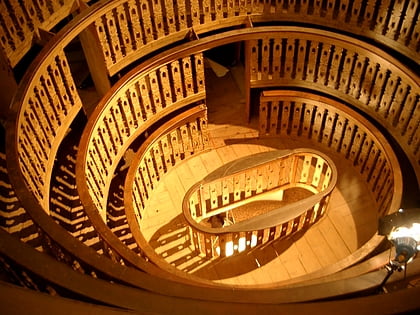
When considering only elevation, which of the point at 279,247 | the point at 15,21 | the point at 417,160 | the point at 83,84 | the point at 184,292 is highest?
the point at 83,84

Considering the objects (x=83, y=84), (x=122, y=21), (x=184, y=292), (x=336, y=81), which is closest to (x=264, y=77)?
(x=336, y=81)

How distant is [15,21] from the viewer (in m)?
4.27

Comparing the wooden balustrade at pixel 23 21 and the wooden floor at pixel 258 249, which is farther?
the wooden floor at pixel 258 249

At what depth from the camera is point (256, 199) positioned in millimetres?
6027

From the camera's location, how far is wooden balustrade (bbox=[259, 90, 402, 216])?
5.58 metres

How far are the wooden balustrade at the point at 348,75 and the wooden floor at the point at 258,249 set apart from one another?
84 cm

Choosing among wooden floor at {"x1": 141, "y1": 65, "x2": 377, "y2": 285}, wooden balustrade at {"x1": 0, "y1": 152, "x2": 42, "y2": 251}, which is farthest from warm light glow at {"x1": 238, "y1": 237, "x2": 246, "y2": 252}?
wooden balustrade at {"x1": 0, "y1": 152, "x2": 42, "y2": 251}

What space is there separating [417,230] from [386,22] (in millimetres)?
3345

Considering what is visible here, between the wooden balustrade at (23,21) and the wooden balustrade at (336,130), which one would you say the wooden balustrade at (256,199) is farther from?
the wooden balustrade at (23,21)

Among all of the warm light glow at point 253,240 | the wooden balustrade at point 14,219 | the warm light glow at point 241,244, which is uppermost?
the warm light glow at point 253,240

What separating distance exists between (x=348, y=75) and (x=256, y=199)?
75.2 inches

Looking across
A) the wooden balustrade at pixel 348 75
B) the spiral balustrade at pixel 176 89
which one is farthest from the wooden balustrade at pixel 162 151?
the wooden balustrade at pixel 348 75

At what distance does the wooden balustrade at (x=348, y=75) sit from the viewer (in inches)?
205

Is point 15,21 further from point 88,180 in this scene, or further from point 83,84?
point 83,84
